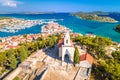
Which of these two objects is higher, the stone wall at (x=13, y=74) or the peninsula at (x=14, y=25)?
the stone wall at (x=13, y=74)

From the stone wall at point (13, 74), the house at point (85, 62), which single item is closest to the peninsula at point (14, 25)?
the stone wall at point (13, 74)

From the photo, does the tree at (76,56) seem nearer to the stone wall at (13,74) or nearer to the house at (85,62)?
the house at (85,62)

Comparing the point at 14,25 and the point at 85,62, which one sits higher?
the point at 85,62

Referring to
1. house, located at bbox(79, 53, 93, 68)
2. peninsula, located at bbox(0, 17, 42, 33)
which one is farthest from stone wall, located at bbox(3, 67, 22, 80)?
peninsula, located at bbox(0, 17, 42, 33)

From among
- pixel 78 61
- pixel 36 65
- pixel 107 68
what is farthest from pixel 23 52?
pixel 107 68

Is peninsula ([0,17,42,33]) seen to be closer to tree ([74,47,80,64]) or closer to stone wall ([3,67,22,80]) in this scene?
stone wall ([3,67,22,80])

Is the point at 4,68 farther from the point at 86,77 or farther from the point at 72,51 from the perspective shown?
the point at 86,77

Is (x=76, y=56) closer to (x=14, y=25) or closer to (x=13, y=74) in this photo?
(x=13, y=74)

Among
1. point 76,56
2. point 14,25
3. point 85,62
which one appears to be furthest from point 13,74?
point 14,25

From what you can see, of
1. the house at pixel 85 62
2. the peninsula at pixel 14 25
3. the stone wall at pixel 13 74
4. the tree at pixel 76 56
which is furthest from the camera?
the peninsula at pixel 14 25

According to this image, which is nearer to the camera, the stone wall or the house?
the stone wall

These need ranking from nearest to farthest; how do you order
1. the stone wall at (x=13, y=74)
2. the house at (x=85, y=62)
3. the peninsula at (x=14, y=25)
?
the stone wall at (x=13, y=74) → the house at (x=85, y=62) → the peninsula at (x=14, y=25)
